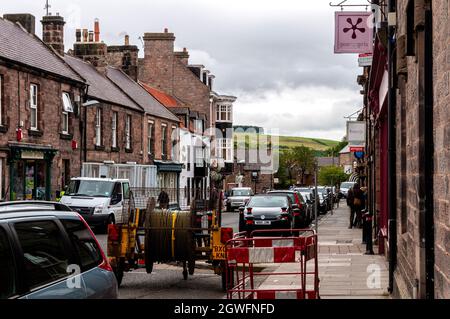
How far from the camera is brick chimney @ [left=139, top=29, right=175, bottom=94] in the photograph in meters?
62.6

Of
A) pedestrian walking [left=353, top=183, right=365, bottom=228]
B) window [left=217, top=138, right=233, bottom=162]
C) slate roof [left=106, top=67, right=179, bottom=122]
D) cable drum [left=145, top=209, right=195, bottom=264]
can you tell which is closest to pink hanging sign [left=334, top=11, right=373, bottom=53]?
cable drum [left=145, top=209, right=195, bottom=264]

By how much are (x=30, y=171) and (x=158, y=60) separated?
111 feet

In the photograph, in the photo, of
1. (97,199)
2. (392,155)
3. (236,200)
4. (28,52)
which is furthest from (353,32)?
(236,200)

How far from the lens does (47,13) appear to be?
40.7m

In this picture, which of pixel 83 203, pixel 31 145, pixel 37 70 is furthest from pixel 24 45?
pixel 83 203

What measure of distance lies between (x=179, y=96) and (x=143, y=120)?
20.4m

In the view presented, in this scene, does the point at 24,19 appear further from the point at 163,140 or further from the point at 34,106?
the point at 163,140

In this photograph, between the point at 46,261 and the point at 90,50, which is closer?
the point at 46,261

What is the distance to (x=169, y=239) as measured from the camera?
42.1ft

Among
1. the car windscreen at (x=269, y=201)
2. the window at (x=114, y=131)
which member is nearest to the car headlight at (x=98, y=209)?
the car windscreen at (x=269, y=201)

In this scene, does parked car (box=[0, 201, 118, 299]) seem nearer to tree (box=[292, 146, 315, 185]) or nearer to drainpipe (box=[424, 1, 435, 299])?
drainpipe (box=[424, 1, 435, 299])

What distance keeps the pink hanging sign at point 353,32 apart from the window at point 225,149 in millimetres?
56531

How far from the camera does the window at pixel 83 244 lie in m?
6.09

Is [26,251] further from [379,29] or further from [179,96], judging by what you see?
[179,96]
